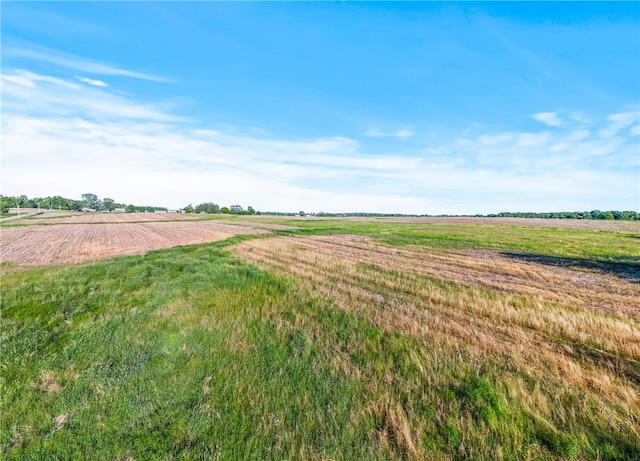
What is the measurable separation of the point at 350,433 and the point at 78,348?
20.5 ft

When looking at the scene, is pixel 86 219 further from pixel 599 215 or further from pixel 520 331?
pixel 599 215

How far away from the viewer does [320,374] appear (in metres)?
4.94

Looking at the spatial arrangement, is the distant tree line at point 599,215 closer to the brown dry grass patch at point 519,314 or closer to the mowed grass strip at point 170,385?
the brown dry grass patch at point 519,314

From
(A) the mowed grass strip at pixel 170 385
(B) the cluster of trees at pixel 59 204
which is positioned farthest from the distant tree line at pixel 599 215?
(B) the cluster of trees at pixel 59 204

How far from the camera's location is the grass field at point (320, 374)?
11.4ft

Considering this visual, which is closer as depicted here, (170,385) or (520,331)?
(170,385)

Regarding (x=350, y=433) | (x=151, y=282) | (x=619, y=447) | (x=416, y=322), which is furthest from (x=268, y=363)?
(x=151, y=282)

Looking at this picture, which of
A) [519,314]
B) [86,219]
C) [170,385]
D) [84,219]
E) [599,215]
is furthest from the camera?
[599,215]

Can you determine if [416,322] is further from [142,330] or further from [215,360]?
[142,330]

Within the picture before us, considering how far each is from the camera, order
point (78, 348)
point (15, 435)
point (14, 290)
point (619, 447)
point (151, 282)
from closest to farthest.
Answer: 1. point (619, 447)
2. point (15, 435)
3. point (78, 348)
4. point (14, 290)
5. point (151, 282)

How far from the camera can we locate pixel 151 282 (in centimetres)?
1148

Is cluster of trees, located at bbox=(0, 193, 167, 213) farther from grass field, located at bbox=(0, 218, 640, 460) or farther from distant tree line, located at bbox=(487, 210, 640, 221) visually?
distant tree line, located at bbox=(487, 210, 640, 221)

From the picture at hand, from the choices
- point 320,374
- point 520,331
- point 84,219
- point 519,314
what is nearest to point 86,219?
point 84,219

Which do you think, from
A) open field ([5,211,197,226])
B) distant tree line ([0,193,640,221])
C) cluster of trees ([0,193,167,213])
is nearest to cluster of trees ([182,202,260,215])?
distant tree line ([0,193,640,221])
